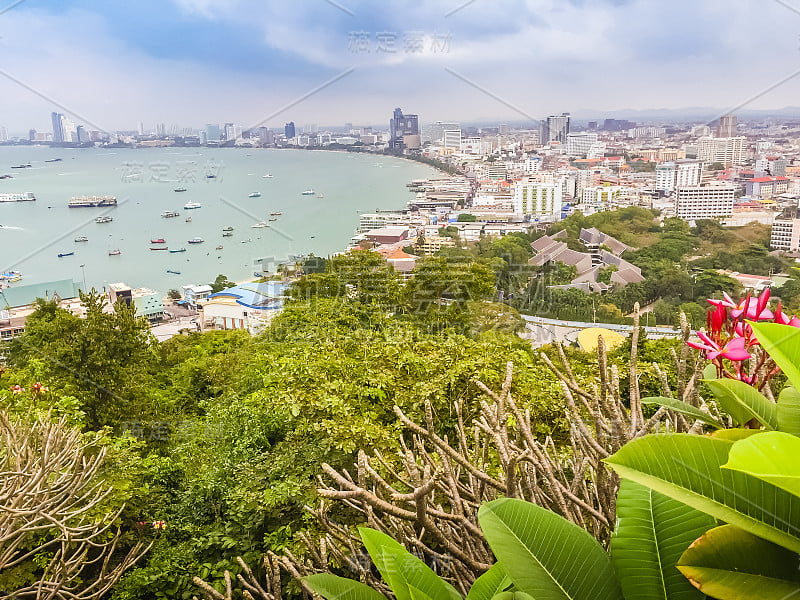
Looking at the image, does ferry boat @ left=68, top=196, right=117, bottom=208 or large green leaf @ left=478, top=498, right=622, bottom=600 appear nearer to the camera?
large green leaf @ left=478, top=498, right=622, bottom=600

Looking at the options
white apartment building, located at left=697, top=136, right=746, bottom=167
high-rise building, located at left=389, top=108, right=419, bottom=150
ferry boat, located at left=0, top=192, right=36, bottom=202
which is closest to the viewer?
ferry boat, located at left=0, top=192, right=36, bottom=202

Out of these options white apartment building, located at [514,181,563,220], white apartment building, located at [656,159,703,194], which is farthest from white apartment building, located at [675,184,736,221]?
white apartment building, located at [514,181,563,220]

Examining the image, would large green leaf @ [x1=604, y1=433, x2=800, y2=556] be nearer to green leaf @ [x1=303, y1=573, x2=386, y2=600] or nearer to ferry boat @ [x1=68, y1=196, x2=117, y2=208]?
green leaf @ [x1=303, y1=573, x2=386, y2=600]

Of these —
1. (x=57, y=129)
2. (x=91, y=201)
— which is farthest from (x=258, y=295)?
(x=57, y=129)

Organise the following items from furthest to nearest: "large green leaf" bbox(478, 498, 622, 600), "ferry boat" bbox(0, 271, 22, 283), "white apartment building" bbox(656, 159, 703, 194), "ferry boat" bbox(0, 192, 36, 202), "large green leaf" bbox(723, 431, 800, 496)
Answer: "white apartment building" bbox(656, 159, 703, 194), "ferry boat" bbox(0, 192, 36, 202), "ferry boat" bbox(0, 271, 22, 283), "large green leaf" bbox(478, 498, 622, 600), "large green leaf" bbox(723, 431, 800, 496)

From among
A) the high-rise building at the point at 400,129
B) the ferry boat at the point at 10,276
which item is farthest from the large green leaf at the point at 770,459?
the high-rise building at the point at 400,129

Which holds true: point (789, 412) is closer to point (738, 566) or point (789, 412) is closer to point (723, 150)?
point (738, 566)

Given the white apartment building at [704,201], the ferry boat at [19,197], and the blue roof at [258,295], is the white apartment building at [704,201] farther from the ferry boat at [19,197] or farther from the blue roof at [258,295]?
the ferry boat at [19,197]

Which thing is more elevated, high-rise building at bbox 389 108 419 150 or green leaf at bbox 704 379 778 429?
high-rise building at bbox 389 108 419 150
